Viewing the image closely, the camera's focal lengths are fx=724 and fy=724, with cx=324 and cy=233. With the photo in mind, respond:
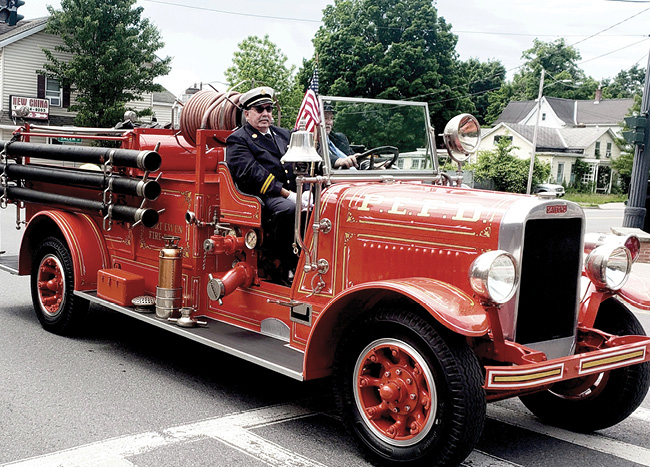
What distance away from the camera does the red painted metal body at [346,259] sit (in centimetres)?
368

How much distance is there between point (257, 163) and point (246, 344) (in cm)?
128

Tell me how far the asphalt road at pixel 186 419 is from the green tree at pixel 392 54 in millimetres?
35338

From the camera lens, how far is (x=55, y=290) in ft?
20.8

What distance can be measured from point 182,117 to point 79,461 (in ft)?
10.9

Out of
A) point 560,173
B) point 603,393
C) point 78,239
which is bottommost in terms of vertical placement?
point 603,393

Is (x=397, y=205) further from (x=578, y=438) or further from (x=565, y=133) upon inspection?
(x=565, y=133)

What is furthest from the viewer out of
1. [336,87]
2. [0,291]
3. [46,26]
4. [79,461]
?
[336,87]

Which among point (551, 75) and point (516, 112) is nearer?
point (516, 112)

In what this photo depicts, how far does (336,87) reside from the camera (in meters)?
40.5

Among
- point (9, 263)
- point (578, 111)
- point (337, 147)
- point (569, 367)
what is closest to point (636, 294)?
point (569, 367)

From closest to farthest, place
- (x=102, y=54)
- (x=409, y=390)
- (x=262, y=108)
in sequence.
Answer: (x=409, y=390) < (x=262, y=108) < (x=102, y=54)

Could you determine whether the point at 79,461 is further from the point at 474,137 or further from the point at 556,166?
the point at 556,166

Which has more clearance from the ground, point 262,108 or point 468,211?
point 262,108

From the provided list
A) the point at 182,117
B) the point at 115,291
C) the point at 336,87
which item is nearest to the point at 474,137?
the point at 182,117
